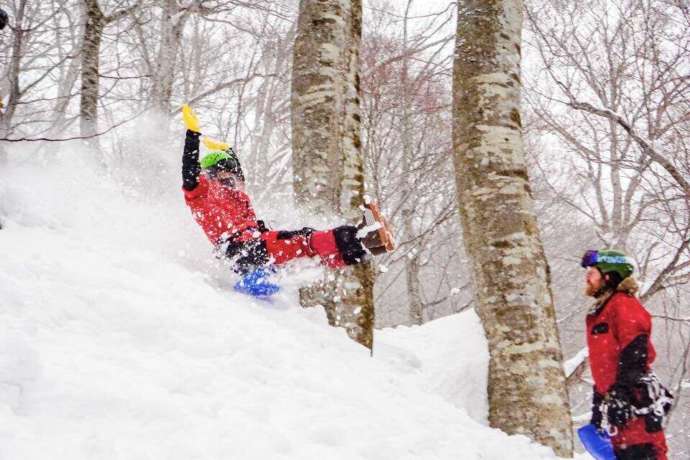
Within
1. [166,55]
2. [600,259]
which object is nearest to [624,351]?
[600,259]

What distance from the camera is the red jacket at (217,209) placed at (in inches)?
153

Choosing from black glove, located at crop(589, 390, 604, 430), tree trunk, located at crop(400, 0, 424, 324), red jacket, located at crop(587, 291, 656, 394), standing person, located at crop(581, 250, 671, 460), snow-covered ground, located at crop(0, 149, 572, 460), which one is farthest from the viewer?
tree trunk, located at crop(400, 0, 424, 324)

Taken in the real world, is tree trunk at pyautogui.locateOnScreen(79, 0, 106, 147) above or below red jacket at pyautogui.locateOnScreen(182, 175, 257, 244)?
above

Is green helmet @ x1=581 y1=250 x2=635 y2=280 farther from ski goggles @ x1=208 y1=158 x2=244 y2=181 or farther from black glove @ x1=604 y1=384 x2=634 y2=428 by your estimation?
ski goggles @ x1=208 y1=158 x2=244 y2=181

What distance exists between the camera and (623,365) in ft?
9.29

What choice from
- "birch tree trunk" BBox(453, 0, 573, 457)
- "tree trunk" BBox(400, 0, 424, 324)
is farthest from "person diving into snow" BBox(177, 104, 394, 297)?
"tree trunk" BBox(400, 0, 424, 324)

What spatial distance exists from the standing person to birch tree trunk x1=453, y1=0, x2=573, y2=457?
0.29 meters

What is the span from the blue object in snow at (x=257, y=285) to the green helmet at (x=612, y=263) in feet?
7.00

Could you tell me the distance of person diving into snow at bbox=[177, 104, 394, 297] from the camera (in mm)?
3230

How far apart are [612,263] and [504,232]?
2.56 ft

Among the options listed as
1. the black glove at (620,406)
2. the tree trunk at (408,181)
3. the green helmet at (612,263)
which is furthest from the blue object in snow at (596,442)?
the tree trunk at (408,181)

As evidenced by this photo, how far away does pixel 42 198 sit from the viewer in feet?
11.6

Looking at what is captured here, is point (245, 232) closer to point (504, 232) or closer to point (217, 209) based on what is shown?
point (217, 209)

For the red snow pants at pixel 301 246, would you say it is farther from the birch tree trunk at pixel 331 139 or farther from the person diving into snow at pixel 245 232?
the birch tree trunk at pixel 331 139
